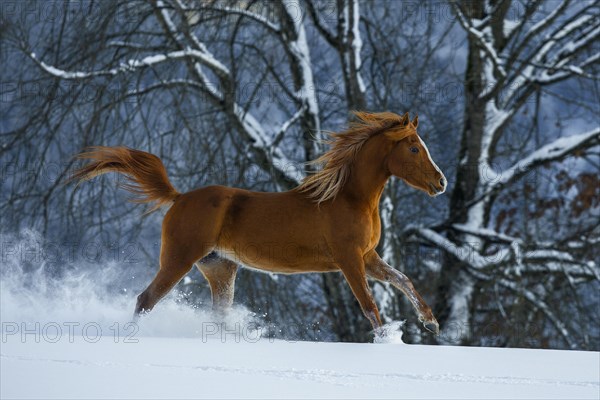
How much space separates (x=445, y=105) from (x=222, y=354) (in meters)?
6.61

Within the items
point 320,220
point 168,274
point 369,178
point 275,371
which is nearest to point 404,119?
point 369,178

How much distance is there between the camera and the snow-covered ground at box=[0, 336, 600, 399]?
2.88 metres

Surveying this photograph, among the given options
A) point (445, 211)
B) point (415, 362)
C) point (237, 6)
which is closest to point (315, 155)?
point (237, 6)

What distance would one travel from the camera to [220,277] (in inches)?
180

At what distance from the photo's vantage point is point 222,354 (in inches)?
145

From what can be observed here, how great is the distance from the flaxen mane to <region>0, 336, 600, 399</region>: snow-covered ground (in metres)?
0.76

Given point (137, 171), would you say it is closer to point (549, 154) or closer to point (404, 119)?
point (404, 119)

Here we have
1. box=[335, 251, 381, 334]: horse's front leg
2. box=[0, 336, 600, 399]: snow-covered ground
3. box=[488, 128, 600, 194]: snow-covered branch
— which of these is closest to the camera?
box=[0, 336, 600, 399]: snow-covered ground

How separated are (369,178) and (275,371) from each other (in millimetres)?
1327

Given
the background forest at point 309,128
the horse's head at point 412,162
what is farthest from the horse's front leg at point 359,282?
the background forest at point 309,128

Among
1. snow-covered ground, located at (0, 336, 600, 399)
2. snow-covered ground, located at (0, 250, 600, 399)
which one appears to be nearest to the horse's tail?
snow-covered ground, located at (0, 250, 600, 399)

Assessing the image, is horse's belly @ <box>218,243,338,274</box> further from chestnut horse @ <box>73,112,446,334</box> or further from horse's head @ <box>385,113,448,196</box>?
horse's head @ <box>385,113,448,196</box>

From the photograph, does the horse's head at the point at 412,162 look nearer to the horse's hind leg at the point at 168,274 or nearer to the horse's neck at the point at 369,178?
the horse's neck at the point at 369,178

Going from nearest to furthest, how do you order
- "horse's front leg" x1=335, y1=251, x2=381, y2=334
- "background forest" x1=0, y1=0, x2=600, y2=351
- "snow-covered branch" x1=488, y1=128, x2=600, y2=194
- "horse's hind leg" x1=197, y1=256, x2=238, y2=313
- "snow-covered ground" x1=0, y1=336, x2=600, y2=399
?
1. "snow-covered ground" x1=0, y1=336, x2=600, y2=399
2. "horse's front leg" x1=335, y1=251, x2=381, y2=334
3. "horse's hind leg" x1=197, y1=256, x2=238, y2=313
4. "background forest" x1=0, y1=0, x2=600, y2=351
5. "snow-covered branch" x1=488, y1=128, x2=600, y2=194
